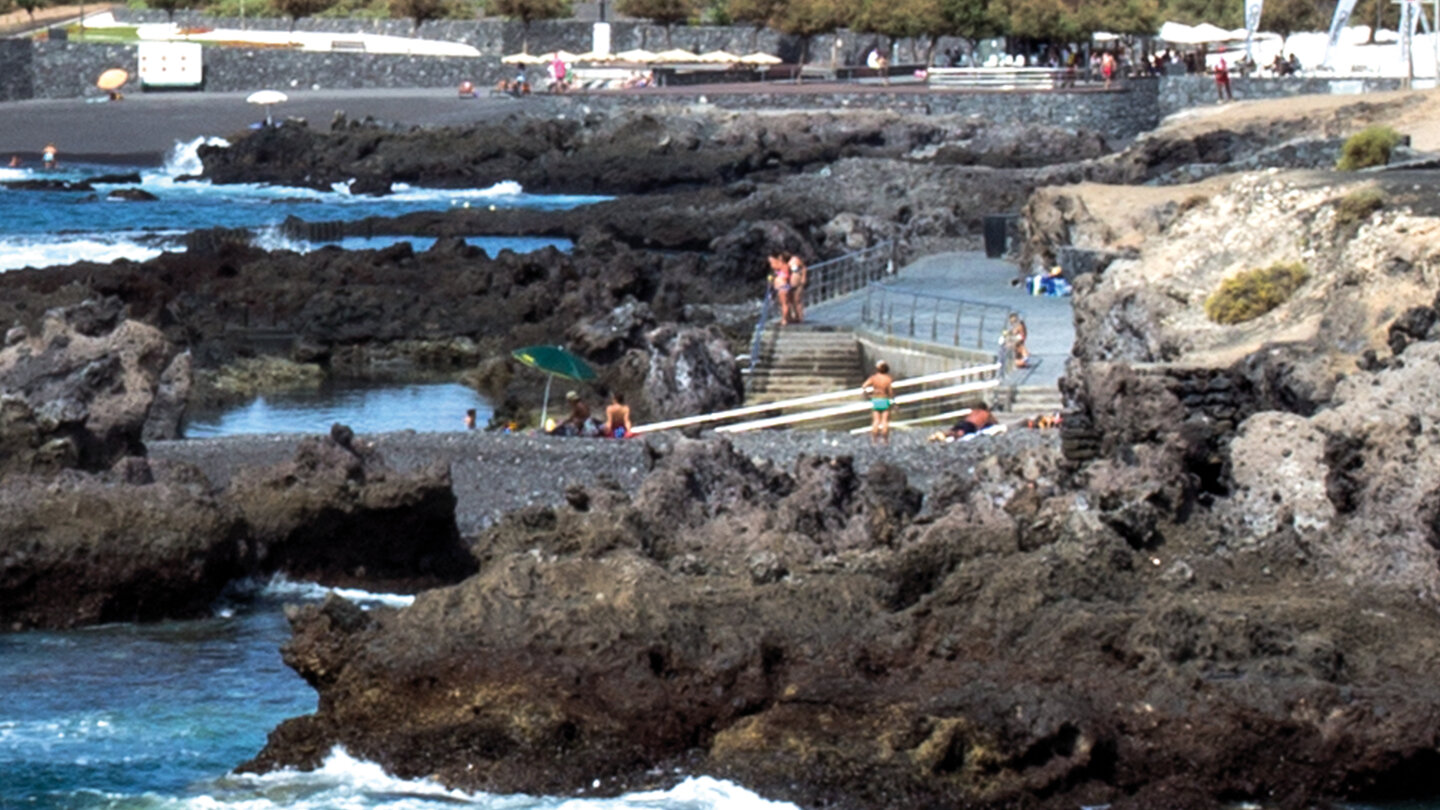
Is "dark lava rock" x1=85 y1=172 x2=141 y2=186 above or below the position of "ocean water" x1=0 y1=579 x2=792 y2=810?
below

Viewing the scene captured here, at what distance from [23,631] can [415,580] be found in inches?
120

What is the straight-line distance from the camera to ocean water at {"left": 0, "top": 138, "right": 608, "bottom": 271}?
44.0m

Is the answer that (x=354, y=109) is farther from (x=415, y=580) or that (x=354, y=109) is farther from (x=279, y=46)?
(x=415, y=580)

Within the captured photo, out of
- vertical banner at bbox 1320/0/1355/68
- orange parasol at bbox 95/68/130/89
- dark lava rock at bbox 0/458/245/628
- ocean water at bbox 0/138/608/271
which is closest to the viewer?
dark lava rock at bbox 0/458/245/628

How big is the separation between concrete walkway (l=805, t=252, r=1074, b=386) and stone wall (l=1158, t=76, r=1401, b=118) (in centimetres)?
2244

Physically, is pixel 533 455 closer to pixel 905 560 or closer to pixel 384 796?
pixel 905 560

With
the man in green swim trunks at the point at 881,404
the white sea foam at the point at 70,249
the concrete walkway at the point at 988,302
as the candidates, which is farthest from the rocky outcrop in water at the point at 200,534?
the white sea foam at the point at 70,249

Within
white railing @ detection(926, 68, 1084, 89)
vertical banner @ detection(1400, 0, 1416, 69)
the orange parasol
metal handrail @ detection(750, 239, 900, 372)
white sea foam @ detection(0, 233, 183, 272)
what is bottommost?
white sea foam @ detection(0, 233, 183, 272)

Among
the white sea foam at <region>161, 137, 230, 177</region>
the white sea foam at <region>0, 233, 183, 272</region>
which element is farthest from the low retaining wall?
the white sea foam at <region>161, 137, 230, 177</region>

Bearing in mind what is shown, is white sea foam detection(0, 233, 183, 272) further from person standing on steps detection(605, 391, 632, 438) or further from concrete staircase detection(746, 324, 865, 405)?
person standing on steps detection(605, 391, 632, 438)

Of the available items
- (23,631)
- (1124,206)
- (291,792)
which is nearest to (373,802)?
(291,792)

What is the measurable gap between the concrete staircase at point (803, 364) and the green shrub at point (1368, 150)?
288 inches

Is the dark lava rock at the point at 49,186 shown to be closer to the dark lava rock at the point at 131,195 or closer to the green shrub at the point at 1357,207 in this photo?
the dark lava rock at the point at 131,195

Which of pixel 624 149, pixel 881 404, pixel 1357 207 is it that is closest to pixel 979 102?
pixel 624 149
